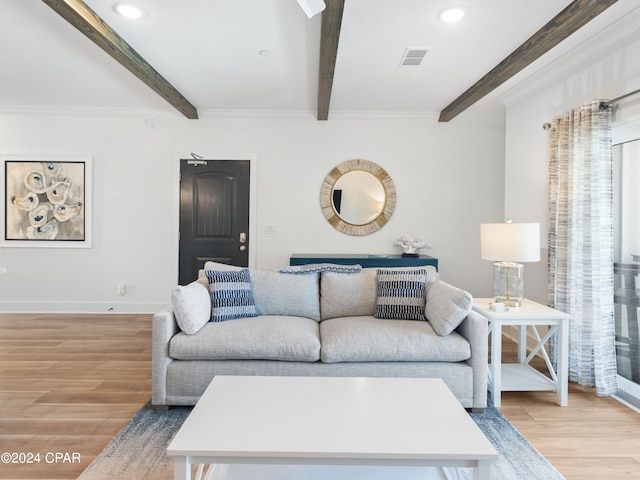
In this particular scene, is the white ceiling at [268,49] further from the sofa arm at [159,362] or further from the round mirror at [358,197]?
the sofa arm at [159,362]

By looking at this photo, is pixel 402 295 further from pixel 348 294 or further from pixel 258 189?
pixel 258 189

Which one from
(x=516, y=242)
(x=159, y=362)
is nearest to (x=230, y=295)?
(x=159, y=362)

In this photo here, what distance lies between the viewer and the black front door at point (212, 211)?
467cm

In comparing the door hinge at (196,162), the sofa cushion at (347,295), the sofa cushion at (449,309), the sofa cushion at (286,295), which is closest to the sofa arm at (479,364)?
the sofa cushion at (449,309)

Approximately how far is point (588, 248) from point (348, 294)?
170cm

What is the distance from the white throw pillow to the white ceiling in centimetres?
176

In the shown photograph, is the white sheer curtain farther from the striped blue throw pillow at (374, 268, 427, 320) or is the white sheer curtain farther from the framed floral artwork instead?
the framed floral artwork

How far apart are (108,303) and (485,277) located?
4.59 m

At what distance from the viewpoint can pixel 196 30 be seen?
267 cm

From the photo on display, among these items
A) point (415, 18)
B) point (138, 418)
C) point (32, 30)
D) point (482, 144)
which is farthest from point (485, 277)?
Answer: point (32, 30)

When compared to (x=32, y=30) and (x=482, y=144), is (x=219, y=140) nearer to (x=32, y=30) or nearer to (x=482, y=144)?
(x=32, y=30)

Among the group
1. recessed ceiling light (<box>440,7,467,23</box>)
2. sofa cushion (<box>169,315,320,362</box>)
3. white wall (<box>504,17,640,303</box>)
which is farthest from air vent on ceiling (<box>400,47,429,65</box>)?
sofa cushion (<box>169,315,320,362</box>)

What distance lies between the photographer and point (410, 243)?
4.57 m

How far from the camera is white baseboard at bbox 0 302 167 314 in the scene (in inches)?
184
